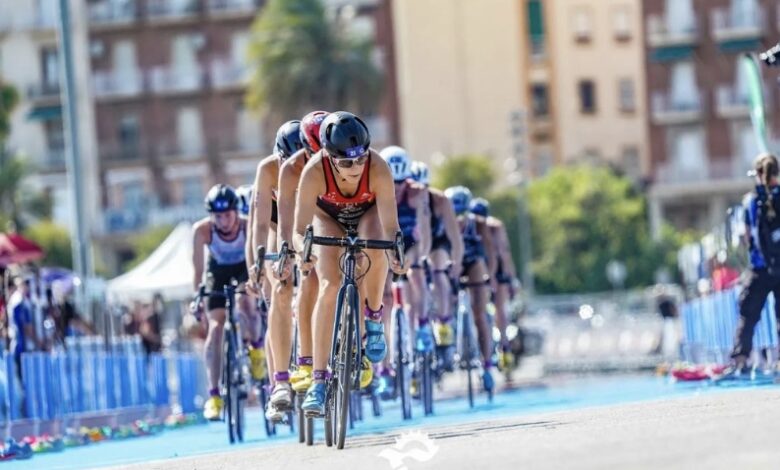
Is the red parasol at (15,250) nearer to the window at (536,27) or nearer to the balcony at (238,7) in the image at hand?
the balcony at (238,7)

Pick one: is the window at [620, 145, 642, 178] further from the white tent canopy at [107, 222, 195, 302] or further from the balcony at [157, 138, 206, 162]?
the white tent canopy at [107, 222, 195, 302]

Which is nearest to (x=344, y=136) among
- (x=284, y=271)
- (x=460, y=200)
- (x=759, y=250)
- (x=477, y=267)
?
(x=284, y=271)

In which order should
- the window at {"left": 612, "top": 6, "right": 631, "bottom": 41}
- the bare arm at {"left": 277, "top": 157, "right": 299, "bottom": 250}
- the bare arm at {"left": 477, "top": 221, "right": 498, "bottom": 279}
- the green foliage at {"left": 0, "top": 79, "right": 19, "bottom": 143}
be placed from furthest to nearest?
1. the window at {"left": 612, "top": 6, "right": 631, "bottom": 41}
2. the green foliage at {"left": 0, "top": 79, "right": 19, "bottom": 143}
3. the bare arm at {"left": 477, "top": 221, "right": 498, "bottom": 279}
4. the bare arm at {"left": 277, "top": 157, "right": 299, "bottom": 250}

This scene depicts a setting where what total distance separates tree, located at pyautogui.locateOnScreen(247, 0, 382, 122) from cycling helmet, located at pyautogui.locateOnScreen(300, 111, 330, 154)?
71561mm

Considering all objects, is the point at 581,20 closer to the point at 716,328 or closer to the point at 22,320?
Answer: the point at 716,328

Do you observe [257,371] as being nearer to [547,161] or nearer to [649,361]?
[649,361]

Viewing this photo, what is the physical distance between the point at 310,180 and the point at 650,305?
149ft

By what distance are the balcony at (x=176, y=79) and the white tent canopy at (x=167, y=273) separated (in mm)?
57741

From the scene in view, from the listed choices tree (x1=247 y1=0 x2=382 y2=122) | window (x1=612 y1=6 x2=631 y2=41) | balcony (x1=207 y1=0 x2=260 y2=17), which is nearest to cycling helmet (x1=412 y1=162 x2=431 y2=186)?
tree (x1=247 y1=0 x2=382 y2=122)

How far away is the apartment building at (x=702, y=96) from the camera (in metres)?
92.8

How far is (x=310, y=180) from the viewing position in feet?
46.5

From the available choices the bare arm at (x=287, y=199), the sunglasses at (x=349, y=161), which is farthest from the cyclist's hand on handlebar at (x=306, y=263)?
the bare arm at (x=287, y=199)

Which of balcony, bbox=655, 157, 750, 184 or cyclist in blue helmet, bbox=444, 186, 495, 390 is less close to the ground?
balcony, bbox=655, 157, 750, 184

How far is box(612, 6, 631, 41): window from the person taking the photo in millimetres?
99188
